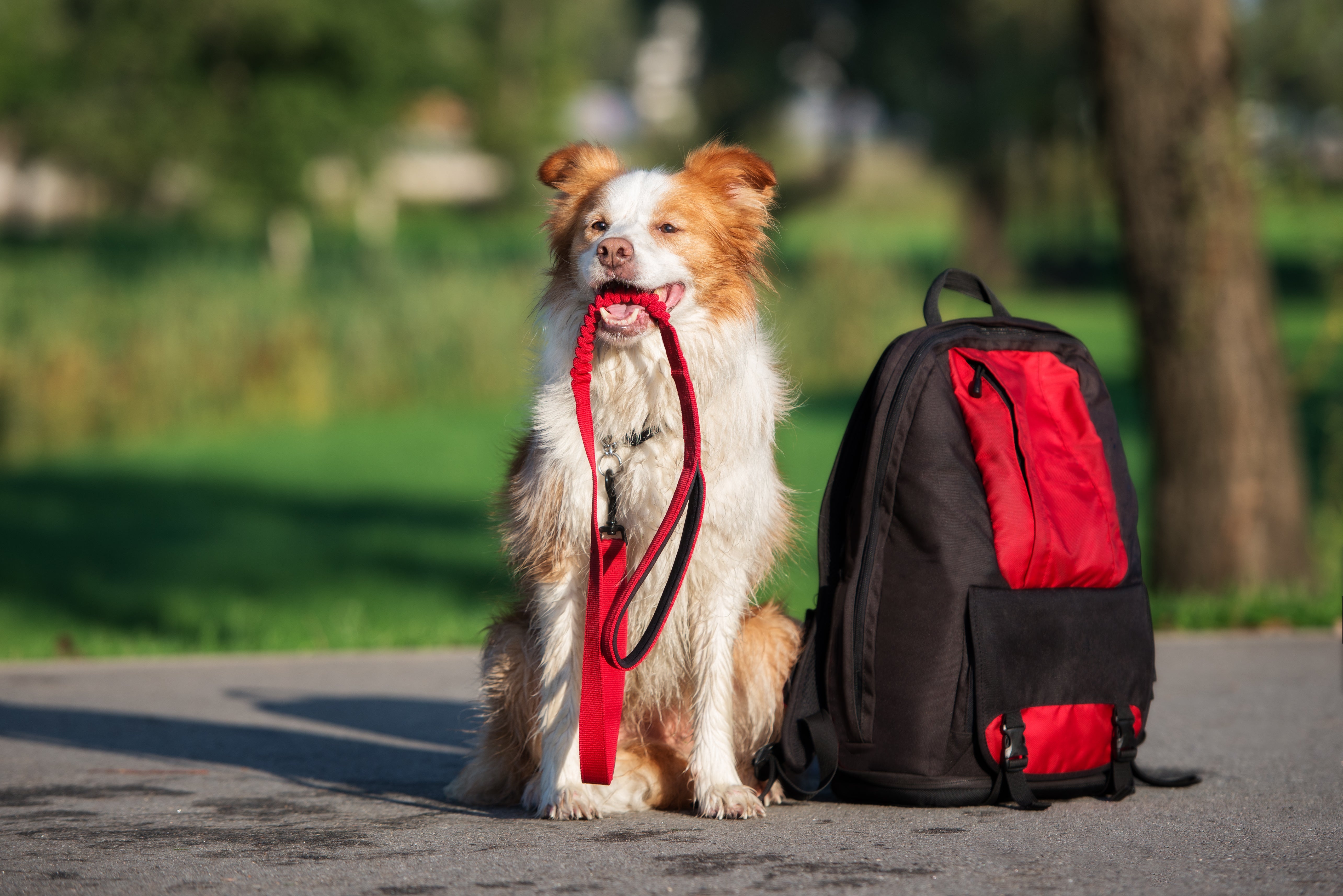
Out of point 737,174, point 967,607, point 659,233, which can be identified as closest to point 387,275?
point 737,174

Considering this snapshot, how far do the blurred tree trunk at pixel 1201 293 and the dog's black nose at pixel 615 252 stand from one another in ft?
15.1

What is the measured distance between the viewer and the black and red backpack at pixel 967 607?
3797 mm

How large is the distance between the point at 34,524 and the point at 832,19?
23319mm

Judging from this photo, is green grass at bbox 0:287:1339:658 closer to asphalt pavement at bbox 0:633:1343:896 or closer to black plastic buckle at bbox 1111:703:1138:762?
asphalt pavement at bbox 0:633:1343:896

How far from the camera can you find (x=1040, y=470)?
3.93 m

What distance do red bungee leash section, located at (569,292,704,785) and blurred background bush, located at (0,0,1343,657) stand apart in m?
0.58

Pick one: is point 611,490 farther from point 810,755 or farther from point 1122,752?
point 1122,752

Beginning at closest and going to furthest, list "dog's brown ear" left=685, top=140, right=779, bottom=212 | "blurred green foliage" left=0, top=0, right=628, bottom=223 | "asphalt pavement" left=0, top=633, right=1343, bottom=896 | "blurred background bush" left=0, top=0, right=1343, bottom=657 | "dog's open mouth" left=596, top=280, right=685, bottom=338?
1. "asphalt pavement" left=0, top=633, right=1343, bottom=896
2. "dog's open mouth" left=596, top=280, right=685, bottom=338
3. "dog's brown ear" left=685, top=140, right=779, bottom=212
4. "blurred background bush" left=0, top=0, right=1343, bottom=657
5. "blurred green foliage" left=0, top=0, right=628, bottom=223

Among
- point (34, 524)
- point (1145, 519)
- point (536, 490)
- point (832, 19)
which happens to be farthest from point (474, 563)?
point (832, 19)

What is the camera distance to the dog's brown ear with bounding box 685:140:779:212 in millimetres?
4164

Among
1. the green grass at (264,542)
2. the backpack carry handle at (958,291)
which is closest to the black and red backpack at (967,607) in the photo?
the backpack carry handle at (958,291)

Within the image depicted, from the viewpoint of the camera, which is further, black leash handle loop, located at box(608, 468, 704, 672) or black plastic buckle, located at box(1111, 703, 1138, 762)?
black plastic buckle, located at box(1111, 703, 1138, 762)

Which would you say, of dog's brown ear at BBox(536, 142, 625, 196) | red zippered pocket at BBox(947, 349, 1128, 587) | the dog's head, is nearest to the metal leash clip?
the dog's head

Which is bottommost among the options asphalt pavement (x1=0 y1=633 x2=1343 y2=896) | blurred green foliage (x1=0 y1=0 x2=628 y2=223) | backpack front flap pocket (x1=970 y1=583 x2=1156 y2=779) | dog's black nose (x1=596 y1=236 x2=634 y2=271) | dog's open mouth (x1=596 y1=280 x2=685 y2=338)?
asphalt pavement (x1=0 y1=633 x2=1343 y2=896)
